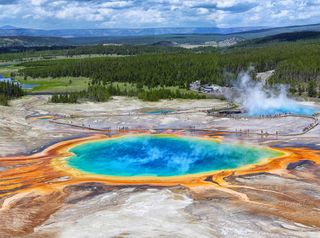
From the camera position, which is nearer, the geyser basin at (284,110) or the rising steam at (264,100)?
the geyser basin at (284,110)

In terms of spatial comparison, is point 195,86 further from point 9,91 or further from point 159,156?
point 159,156

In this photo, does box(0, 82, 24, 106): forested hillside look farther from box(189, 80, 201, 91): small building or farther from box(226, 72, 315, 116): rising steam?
box(226, 72, 315, 116): rising steam

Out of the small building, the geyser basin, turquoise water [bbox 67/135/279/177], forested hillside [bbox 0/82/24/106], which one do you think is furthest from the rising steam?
forested hillside [bbox 0/82/24/106]

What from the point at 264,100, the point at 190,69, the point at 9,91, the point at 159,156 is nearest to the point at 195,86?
the point at 190,69

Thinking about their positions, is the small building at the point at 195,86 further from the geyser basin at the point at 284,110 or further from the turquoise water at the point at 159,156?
the turquoise water at the point at 159,156

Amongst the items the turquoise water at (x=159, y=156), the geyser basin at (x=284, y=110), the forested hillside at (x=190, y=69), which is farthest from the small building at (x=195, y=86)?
the turquoise water at (x=159, y=156)

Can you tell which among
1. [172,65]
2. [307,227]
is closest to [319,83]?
[172,65]

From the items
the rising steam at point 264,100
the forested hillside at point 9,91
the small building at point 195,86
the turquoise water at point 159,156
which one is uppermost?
the forested hillside at point 9,91
